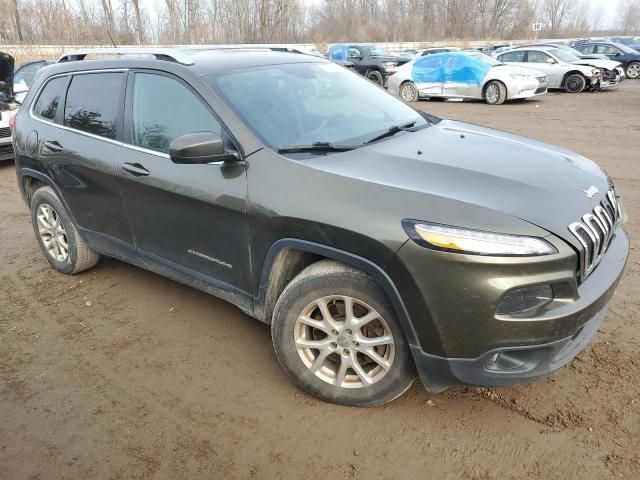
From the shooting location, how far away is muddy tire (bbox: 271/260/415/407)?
Answer: 2588 millimetres

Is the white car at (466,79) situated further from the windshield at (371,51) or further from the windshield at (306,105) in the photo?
the windshield at (306,105)

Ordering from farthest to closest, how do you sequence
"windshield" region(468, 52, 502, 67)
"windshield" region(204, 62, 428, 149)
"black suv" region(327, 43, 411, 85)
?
"black suv" region(327, 43, 411, 85) < "windshield" region(468, 52, 502, 67) < "windshield" region(204, 62, 428, 149)

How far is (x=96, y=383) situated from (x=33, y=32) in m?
31.7

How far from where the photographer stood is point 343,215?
99.3 inches

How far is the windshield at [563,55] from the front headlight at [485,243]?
60.3 ft

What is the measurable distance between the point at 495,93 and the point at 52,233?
45.4 ft

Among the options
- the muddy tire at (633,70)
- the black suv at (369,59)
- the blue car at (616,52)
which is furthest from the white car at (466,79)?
the muddy tire at (633,70)

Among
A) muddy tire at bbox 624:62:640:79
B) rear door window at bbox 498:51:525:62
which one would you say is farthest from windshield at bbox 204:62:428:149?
muddy tire at bbox 624:62:640:79

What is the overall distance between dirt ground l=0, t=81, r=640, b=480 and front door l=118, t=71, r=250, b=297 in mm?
534

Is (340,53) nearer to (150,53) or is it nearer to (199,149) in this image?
(150,53)

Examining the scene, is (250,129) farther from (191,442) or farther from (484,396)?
(484,396)

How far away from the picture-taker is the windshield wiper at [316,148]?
2.90 meters

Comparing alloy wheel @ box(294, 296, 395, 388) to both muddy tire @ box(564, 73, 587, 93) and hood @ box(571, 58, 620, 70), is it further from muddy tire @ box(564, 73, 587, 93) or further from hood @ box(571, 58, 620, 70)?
hood @ box(571, 58, 620, 70)

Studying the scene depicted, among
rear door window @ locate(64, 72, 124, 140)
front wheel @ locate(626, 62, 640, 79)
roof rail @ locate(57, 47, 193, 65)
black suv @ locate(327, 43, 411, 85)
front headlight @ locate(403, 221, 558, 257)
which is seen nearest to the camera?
front headlight @ locate(403, 221, 558, 257)
